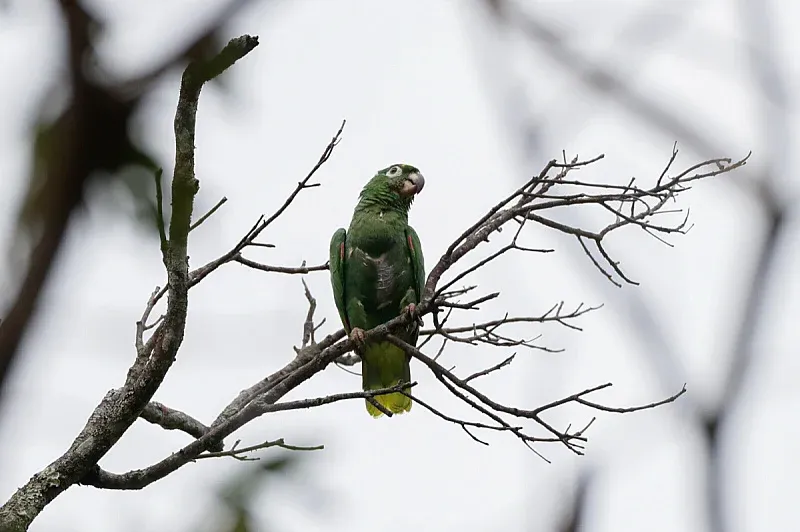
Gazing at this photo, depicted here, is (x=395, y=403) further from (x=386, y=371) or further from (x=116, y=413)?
(x=116, y=413)

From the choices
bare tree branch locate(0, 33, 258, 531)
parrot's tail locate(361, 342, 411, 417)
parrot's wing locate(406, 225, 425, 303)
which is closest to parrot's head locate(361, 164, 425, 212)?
parrot's wing locate(406, 225, 425, 303)

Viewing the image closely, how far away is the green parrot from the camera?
5.83 meters

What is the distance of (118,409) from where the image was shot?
12.9 feet

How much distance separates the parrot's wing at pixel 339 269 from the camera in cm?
609

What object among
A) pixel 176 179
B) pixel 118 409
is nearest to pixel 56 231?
pixel 176 179

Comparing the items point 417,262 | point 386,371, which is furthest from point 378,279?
point 386,371

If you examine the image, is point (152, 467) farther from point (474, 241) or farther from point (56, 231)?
point (56, 231)

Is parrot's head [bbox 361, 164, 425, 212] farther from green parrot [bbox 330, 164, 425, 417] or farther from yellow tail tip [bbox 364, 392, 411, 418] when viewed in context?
yellow tail tip [bbox 364, 392, 411, 418]

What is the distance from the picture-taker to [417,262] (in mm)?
6055

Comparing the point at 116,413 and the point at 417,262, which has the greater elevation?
the point at 417,262

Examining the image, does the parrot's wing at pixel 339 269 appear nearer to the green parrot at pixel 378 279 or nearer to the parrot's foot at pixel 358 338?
the green parrot at pixel 378 279

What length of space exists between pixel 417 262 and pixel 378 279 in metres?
0.30

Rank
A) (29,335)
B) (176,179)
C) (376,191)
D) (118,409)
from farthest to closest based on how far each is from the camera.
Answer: (376,191) → (118,409) → (176,179) → (29,335)

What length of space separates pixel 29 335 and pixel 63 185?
0.14 meters
